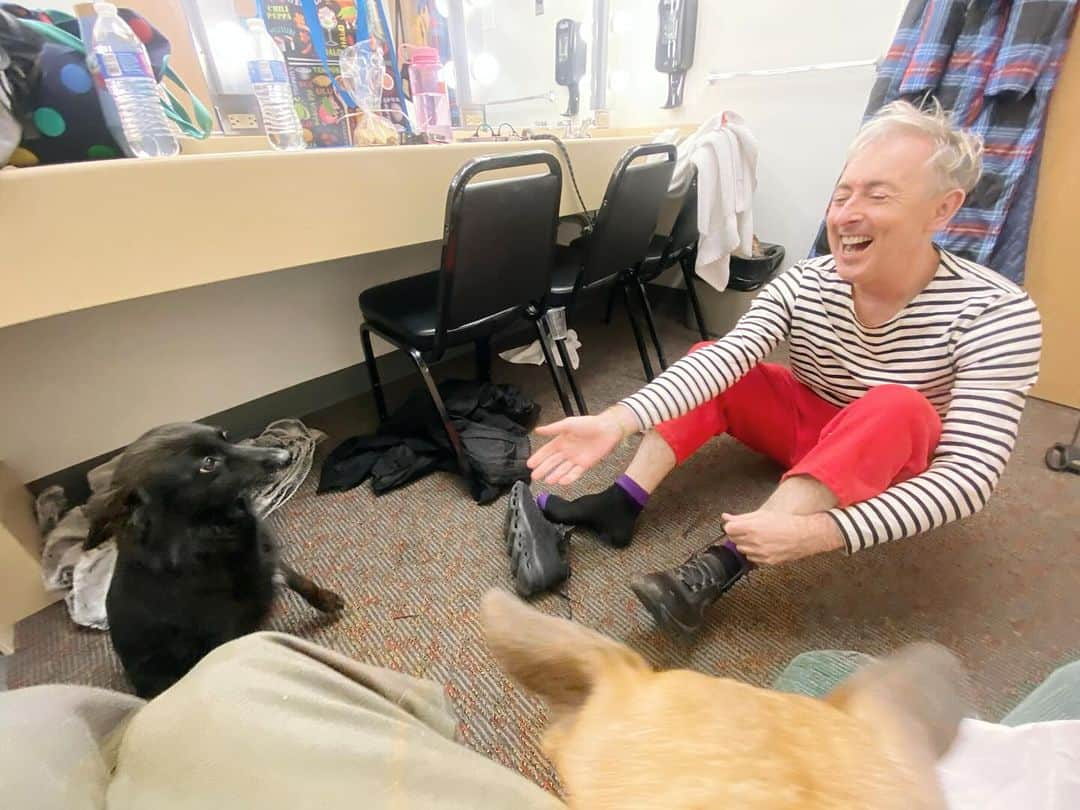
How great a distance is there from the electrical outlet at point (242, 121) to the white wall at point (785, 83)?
1.97 meters

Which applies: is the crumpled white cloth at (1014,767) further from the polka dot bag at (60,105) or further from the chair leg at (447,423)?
the polka dot bag at (60,105)

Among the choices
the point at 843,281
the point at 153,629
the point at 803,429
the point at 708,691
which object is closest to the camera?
the point at 708,691

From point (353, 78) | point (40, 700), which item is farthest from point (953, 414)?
point (353, 78)

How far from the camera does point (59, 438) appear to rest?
4.27 feet

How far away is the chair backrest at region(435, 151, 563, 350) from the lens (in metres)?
1.08

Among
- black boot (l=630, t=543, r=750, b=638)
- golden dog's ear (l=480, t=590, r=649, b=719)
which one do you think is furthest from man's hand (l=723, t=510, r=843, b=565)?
golden dog's ear (l=480, t=590, r=649, b=719)

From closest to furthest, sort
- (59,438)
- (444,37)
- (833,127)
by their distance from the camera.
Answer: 1. (59,438)
2. (444,37)
3. (833,127)

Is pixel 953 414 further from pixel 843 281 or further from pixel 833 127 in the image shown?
pixel 833 127

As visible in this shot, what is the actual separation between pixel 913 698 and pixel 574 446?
26.7 inches

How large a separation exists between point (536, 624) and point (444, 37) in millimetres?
2246

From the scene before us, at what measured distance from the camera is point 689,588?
0.95m

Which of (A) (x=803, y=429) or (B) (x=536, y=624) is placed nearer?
(B) (x=536, y=624)

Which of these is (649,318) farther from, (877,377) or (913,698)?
(913,698)

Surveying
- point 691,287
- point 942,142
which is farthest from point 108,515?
point 691,287
